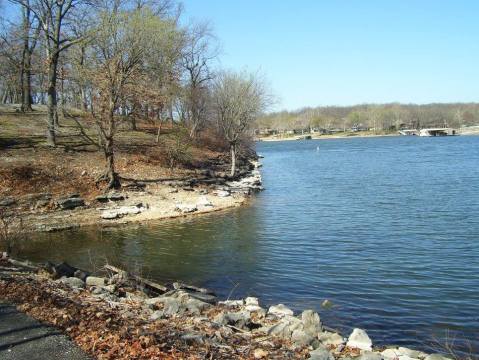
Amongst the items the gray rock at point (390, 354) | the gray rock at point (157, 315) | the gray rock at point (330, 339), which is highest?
the gray rock at point (157, 315)

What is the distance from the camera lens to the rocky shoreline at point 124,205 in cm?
2192

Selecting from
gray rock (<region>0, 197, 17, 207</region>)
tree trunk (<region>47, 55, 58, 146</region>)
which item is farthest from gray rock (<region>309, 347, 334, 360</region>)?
tree trunk (<region>47, 55, 58, 146</region>)

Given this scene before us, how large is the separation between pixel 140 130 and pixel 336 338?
39401 millimetres

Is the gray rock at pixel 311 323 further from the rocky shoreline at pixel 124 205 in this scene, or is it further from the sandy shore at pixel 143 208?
the sandy shore at pixel 143 208

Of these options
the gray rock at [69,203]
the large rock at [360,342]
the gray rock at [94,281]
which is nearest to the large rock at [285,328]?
the large rock at [360,342]

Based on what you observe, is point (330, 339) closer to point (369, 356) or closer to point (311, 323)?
point (311, 323)

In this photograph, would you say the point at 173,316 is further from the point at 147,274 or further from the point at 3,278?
the point at 147,274

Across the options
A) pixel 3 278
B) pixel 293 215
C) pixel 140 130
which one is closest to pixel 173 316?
pixel 3 278

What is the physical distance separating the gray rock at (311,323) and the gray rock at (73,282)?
5499 mm

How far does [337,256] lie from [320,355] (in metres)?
9.26

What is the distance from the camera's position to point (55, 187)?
83.1 feet

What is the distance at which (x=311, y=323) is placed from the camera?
9.67 metres

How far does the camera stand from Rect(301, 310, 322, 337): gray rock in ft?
30.8

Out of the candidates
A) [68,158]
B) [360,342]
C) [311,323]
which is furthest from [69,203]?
[360,342]
